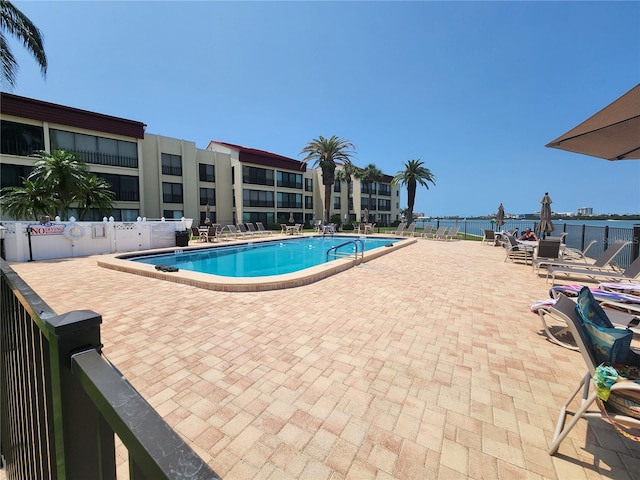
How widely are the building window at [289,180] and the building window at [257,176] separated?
4.80ft

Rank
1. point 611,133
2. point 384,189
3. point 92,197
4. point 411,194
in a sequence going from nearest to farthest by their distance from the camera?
1. point 611,133
2. point 92,197
3. point 411,194
4. point 384,189

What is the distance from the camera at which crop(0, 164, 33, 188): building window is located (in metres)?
17.6

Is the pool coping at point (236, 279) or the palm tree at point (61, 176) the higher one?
the palm tree at point (61, 176)

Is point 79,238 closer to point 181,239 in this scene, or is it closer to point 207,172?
point 181,239

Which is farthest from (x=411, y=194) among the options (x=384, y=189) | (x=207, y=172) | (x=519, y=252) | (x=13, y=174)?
(x=13, y=174)

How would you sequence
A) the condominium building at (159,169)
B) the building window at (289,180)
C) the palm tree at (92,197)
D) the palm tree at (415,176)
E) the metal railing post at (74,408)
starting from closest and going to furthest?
the metal railing post at (74,408)
the palm tree at (92,197)
the condominium building at (159,169)
the palm tree at (415,176)
the building window at (289,180)

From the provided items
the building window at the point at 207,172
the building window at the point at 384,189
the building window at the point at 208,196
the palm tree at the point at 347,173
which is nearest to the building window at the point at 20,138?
the building window at the point at 207,172

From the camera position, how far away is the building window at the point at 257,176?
104 feet

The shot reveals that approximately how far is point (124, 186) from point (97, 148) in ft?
10.4

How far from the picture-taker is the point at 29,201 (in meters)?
14.7

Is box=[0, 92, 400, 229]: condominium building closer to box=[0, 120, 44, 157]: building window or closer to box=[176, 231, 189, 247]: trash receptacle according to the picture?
box=[0, 120, 44, 157]: building window

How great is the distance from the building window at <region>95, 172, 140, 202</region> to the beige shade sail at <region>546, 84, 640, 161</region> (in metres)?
26.7

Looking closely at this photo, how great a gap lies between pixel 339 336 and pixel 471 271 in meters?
6.54

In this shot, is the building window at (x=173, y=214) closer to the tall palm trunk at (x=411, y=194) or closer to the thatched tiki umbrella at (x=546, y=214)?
the tall palm trunk at (x=411, y=194)
